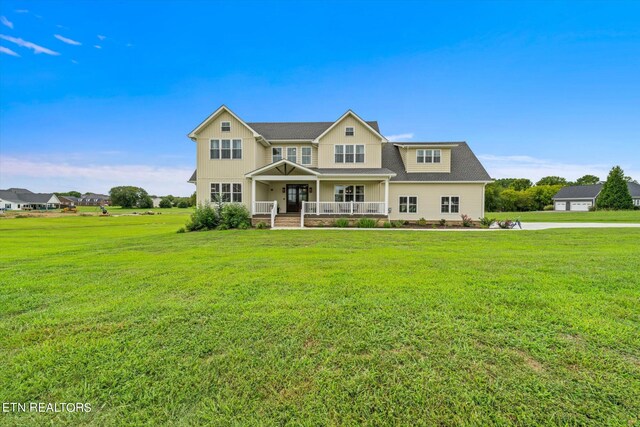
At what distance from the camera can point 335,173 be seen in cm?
1880

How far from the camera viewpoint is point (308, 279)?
5641 mm

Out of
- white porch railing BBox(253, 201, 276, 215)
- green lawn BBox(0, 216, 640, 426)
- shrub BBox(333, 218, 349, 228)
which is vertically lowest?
green lawn BBox(0, 216, 640, 426)

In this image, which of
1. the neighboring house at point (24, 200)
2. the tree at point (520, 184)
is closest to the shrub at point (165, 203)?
the neighboring house at point (24, 200)

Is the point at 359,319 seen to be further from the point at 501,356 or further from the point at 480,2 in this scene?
the point at 480,2

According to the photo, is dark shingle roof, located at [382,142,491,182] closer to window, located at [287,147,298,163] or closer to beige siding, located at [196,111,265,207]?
window, located at [287,147,298,163]

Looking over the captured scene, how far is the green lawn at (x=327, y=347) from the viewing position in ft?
7.23

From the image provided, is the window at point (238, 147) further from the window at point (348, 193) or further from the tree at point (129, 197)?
the tree at point (129, 197)

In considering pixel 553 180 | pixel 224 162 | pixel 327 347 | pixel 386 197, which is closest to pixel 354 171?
pixel 386 197

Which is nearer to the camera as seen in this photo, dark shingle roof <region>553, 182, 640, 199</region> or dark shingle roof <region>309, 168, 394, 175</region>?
dark shingle roof <region>309, 168, 394, 175</region>

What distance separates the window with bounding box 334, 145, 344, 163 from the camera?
66.9 ft

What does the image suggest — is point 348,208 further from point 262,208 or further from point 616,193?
point 616,193

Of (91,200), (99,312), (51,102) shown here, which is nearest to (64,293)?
(99,312)

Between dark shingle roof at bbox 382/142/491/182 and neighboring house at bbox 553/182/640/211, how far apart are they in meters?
51.3

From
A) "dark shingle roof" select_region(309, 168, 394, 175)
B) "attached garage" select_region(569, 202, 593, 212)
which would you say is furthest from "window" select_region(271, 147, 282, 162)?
"attached garage" select_region(569, 202, 593, 212)
